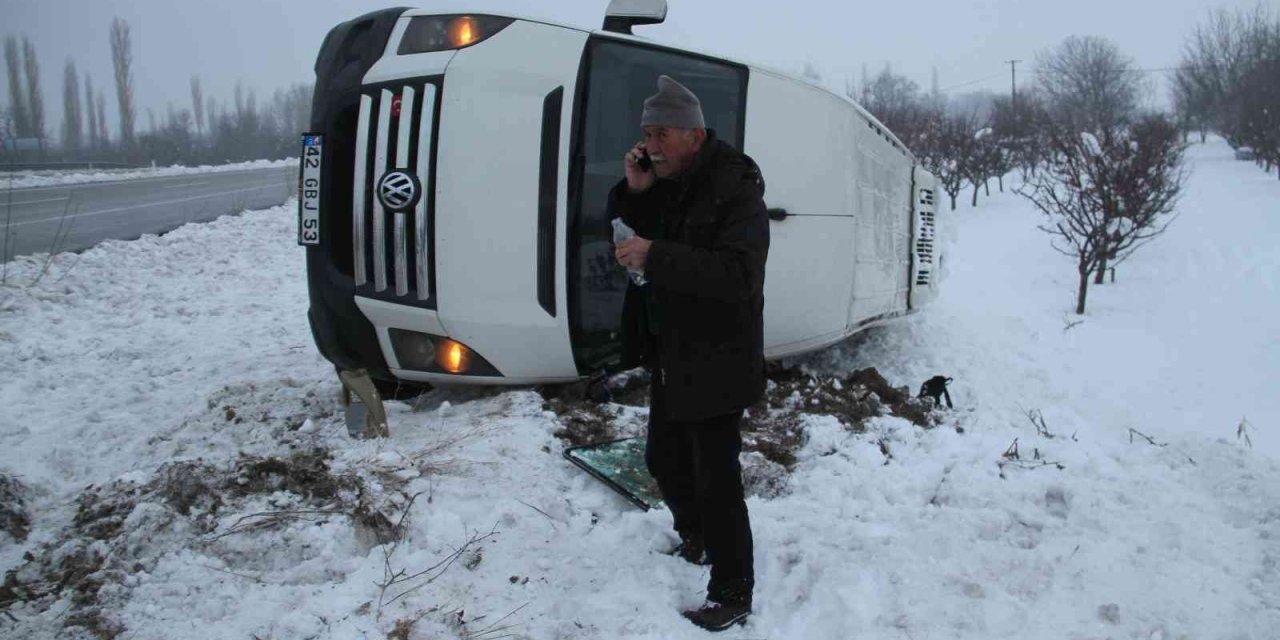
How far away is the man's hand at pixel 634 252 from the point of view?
7.84 feet

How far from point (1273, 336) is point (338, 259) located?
37.4 ft

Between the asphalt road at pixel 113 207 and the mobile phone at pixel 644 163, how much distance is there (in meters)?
7.89

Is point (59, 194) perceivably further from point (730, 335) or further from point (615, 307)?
point (730, 335)

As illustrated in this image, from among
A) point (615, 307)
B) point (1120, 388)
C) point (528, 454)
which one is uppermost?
point (615, 307)

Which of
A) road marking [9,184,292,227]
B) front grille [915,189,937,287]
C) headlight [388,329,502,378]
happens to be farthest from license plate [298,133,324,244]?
road marking [9,184,292,227]

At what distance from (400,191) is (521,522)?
5.34ft

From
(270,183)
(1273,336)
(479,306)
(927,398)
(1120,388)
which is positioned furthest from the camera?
(270,183)

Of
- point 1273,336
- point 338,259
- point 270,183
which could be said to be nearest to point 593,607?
point 338,259

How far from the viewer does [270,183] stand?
2400 cm

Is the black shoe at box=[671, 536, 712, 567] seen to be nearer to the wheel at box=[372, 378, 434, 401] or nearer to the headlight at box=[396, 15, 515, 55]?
the wheel at box=[372, 378, 434, 401]

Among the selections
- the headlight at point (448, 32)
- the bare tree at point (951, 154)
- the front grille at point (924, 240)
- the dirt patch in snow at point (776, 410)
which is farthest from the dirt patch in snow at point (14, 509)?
the bare tree at point (951, 154)

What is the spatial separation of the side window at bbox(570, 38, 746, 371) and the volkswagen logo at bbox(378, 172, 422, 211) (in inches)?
28.9

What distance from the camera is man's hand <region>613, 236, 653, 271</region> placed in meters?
2.39

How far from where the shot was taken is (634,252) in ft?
7.87
